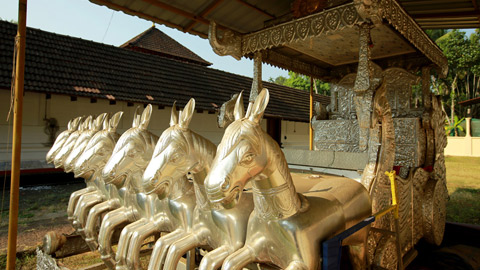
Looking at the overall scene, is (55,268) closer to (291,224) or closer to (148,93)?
(291,224)

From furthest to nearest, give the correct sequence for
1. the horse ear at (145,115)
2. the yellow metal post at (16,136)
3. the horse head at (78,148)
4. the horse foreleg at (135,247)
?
the horse head at (78,148) < the yellow metal post at (16,136) < the horse ear at (145,115) < the horse foreleg at (135,247)

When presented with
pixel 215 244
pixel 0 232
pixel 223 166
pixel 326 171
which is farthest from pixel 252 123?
pixel 0 232

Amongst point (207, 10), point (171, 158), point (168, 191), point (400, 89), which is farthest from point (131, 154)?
point (400, 89)

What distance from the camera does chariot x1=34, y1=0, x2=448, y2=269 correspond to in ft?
5.27

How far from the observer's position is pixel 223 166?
143 centimetres

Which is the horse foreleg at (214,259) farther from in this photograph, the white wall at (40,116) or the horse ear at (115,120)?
the white wall at (40,116)

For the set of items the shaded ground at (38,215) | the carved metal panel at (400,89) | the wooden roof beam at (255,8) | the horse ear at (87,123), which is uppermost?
the wooden roof beam at (255,8)

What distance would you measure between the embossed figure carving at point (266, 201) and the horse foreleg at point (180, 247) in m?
0.42

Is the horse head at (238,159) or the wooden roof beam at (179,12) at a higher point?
the wooden roof beam at (179,12)

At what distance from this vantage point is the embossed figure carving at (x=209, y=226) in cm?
189

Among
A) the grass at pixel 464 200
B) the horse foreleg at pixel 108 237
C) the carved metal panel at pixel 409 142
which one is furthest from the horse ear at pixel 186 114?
the grass at pixel 464 200

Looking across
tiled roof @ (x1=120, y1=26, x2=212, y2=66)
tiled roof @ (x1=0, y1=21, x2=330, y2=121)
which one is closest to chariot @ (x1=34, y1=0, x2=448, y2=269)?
tiled roof @ (x1=0, y1=21, x2=330, y2=121)

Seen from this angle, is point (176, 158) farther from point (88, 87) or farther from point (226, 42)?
point (88, 87)

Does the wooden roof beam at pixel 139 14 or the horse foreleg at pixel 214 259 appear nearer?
the horse foreleg at pixel 214 259
